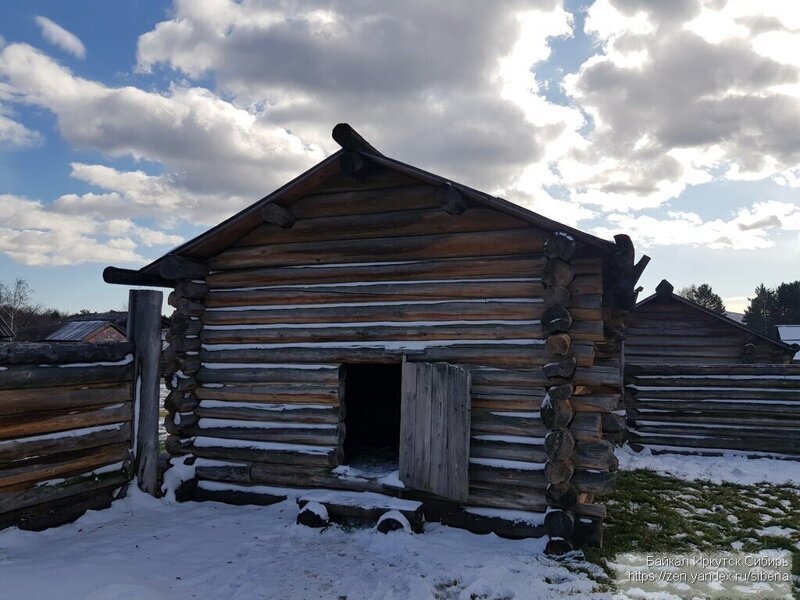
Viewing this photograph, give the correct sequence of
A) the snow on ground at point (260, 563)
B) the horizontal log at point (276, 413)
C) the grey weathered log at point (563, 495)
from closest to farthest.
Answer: the snow on ground at point (260, 563)
the grey weathered log at point (563, 495)
the horizontal log at point (276, 413)

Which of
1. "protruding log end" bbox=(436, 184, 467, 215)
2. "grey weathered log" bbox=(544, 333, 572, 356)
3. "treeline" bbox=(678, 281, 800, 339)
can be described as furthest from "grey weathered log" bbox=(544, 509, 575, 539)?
"treeline" bbox=(678, 281, 800, 339)

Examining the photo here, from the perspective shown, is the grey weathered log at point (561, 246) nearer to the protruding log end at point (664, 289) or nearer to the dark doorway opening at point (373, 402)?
the dark doorway opening at point (373, 402)

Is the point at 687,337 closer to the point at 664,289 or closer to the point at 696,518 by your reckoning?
the point at 664,289

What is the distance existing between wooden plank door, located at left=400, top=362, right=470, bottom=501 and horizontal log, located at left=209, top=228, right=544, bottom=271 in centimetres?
163

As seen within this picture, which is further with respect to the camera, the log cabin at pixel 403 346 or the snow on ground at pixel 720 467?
the snow on ground at pixel 720 467

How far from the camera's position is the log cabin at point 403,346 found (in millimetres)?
6371

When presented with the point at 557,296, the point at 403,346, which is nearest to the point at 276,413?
the point at 403,346

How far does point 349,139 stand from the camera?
7.09 metres

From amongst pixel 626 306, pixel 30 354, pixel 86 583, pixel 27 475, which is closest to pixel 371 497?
pixel 86 583

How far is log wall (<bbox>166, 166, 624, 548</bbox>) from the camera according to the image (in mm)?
6438

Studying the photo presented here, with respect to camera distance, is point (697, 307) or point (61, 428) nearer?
point (61, 428)

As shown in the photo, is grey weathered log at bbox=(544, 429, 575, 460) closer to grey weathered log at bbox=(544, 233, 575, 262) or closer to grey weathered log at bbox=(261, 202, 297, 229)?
grey weathered log at bbox=(544, 233, 575, 262)

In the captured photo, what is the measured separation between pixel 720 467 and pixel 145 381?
1110 centimetres

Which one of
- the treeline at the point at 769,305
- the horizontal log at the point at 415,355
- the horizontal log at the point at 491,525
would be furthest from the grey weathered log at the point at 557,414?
the treeline at the point at 769,305
